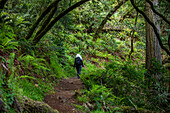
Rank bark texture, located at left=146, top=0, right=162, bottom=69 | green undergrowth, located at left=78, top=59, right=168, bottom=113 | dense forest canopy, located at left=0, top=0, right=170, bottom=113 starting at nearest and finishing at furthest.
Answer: dense forest canopy, located at left=0, top=0, right=170, bottom=113
green undergrowth, located at left=78, top=59, right=168, bottom=113
bark texture, located at left=146, top=0, right=162, bottom=69

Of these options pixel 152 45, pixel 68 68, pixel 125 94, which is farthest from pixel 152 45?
pixel 68 68

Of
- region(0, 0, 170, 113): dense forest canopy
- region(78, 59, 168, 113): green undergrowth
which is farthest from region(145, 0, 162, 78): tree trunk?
region(78, 59, 168, 113): green undergrowth

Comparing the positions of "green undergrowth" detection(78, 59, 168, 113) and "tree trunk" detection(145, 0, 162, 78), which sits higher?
"tree trunk" detection(145, 0, 162, 78)

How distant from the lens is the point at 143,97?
4.63m

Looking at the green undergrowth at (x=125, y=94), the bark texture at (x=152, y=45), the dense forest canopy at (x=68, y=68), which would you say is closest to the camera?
the dense forest canopy at (x=68, y=68)

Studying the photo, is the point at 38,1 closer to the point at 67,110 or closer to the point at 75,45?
the point at 67,110

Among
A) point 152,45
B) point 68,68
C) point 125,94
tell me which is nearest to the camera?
point 125,94

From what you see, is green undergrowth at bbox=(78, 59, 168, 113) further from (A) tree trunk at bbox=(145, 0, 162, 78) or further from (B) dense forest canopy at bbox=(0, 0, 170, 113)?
(A) tree trunk at bbox=(145, 0, 162, 78)

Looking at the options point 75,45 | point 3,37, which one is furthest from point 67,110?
point 75,45

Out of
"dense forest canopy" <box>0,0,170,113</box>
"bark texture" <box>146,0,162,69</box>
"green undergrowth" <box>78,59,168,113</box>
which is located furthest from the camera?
"bark texture" <box>146,0,162,69</box>

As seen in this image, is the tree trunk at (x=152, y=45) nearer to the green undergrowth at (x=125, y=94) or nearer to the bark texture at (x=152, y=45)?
the bark texture at (x=152, y=45)

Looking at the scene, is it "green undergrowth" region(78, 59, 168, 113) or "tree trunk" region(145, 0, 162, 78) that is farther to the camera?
"tree trunk" region(145, 0, 162, 78)

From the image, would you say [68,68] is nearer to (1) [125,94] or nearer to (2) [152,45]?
(2) [152,45]

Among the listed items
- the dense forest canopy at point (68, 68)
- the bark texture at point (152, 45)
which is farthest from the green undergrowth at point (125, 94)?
the bark texture at point (152, 45)
